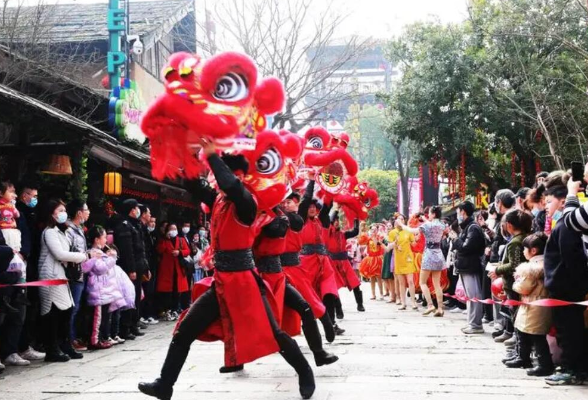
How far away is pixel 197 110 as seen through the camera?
4.96 meters

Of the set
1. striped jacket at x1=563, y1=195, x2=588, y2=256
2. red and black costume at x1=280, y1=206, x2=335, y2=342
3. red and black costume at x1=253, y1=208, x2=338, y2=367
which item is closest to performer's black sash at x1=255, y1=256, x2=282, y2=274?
red and black costume at x1=253, y1=208, x2=338, y2=367

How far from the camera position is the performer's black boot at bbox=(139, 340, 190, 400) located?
5199 millimetres

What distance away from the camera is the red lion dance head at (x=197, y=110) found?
4.97 metres

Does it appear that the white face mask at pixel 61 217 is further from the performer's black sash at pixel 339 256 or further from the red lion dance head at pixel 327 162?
the performer's black sash at pixel 339 256

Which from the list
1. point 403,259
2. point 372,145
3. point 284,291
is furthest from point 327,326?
point 372,145

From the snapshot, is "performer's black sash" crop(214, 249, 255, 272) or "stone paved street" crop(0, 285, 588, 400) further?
"stone paved street" crop(0, 285, 588, 400)

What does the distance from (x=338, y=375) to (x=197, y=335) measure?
2.06 meters

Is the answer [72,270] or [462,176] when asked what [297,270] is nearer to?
[72,270]

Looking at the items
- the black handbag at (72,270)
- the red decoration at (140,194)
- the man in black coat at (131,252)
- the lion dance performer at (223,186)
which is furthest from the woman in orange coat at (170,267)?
the lion dance performer at (223,186)

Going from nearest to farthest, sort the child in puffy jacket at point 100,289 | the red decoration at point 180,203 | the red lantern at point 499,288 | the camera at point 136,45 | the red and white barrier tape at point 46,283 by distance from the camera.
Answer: the red and white barrier tape at point 46,283 → the red lantern at point 499,288 → the child in puffy jacket at point 100,289 → the red decoration at point 180,203 → the camera at point 136,45

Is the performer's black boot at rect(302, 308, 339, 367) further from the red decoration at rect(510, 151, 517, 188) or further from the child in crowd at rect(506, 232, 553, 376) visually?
the red decoration at rect(510, 151, 517, 188)

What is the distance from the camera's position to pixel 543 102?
17.2m

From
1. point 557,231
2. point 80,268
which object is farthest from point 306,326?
point 80,268

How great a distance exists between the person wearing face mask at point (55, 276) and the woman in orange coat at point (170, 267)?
4398mm
